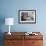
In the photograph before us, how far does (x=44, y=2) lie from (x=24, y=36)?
1.42 metres

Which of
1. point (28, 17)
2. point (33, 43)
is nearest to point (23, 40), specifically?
point (33, 43)

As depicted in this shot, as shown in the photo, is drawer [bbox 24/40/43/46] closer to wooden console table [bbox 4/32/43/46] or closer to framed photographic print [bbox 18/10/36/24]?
wooden console table [bbox 4/32/43/46]

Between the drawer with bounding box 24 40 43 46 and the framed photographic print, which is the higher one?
the framed photographic print

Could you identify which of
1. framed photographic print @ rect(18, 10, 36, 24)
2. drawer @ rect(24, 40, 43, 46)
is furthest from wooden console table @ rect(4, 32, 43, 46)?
framed photographic print @ rect(18, 10, 36, 24)

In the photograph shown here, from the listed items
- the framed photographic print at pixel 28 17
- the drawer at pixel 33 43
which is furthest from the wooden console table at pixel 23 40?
the framed photographic print at pixel 28 17

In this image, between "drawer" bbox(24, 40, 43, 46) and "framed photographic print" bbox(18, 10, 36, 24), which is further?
"framed photographic print" bbox(18, 10, 36, 24)

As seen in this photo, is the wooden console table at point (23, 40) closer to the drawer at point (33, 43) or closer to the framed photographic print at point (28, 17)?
the drawer at point (33, 43)

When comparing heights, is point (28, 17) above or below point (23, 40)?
above

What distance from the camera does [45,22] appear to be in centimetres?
450

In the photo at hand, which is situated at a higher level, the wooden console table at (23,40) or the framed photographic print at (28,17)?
the framed photographic print at (28,17)

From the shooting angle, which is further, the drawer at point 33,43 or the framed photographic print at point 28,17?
the framed photographic print at point 28,17

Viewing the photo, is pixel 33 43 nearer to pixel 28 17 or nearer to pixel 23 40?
pixel 23 40

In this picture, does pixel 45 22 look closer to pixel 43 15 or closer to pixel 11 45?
pixel 43 15

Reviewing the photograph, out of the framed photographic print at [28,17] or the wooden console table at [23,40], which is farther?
the framed photographic print at [28,17]
